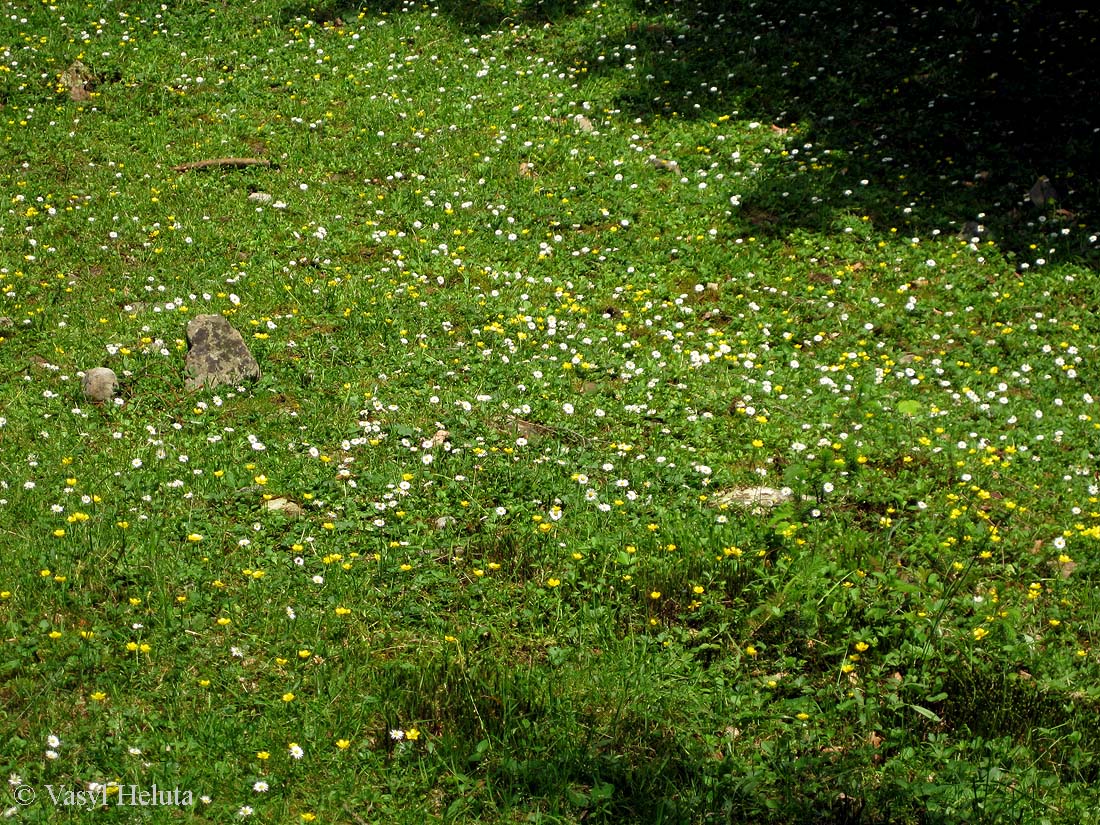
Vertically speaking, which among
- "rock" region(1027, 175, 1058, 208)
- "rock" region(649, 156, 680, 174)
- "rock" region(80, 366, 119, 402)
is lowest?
"rock" region(80, 366, 119, 402)

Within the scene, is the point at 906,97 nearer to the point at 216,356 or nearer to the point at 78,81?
the point at 216,356

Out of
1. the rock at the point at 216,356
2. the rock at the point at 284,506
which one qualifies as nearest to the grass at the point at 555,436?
the rock at the point at 284,506

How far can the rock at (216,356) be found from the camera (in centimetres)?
696

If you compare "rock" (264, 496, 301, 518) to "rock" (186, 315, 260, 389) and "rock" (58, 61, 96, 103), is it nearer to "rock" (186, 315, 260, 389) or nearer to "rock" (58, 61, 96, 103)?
"rock" (186, 315, 260, 389)

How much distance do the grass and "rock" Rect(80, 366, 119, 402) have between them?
12cm

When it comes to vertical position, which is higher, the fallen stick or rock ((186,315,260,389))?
the fallen stick

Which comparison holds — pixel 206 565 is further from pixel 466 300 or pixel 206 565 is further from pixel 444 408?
pixel 466 300

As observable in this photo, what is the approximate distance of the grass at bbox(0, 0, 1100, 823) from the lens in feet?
14.1

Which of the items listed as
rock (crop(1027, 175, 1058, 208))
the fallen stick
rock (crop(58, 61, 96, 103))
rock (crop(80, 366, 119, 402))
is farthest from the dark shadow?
rock (crop(58, 61, 96, 103))

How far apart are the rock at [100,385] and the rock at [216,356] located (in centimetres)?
51

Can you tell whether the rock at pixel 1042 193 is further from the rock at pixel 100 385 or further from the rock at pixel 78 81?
the rock at pixel 78 81

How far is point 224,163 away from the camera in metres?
10.4

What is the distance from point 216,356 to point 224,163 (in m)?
4.28

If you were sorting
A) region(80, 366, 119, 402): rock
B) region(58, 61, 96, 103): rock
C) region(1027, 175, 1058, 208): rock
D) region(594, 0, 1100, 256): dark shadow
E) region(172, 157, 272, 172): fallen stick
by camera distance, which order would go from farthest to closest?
region(58, 61, 96, 103): rock
region(172, 157, 272, 172): fallen stick
region(594, 0, 1100, 256): dark shadow
region(1027, 175, 1058, 208): rock
region(80, 366, 119, 402): rock
